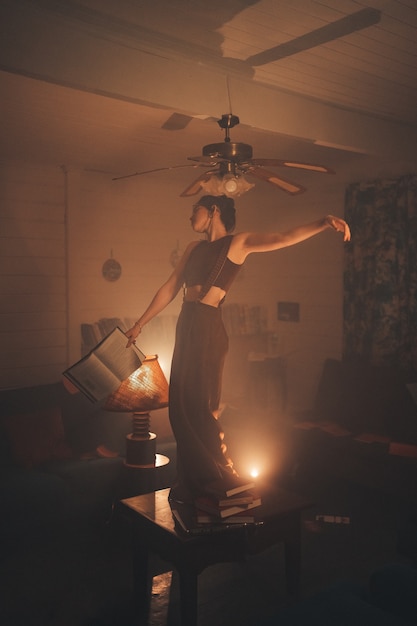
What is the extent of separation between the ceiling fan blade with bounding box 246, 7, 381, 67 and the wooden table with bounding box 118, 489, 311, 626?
219 cm

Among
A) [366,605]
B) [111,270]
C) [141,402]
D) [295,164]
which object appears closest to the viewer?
[366,605]

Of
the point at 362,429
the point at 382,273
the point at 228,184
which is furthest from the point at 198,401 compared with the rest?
the point at 382,273

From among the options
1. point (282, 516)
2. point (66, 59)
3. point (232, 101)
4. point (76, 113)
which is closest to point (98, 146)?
point (76, 113)

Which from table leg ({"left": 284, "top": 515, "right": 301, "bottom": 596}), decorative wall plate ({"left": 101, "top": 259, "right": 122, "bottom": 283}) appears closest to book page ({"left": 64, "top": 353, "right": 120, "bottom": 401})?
table leg ({"left": 284, "top": 515, "right": 301, "bottom": 596})

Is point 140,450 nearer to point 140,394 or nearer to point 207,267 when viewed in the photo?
point 140,394

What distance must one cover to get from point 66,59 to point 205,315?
1341 millimetres

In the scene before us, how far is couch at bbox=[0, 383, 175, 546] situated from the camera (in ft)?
12.3

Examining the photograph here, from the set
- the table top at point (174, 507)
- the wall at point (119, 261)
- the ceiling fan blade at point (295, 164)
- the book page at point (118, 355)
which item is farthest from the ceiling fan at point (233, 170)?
the wall at point (119, 261)

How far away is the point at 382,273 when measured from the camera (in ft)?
17.7

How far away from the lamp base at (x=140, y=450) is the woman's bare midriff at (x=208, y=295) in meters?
0.95

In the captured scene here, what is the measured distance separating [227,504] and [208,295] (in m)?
1.03

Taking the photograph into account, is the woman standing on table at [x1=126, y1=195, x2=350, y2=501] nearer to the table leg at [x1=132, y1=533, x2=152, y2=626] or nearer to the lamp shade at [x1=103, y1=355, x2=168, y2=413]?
the table leg at [x1=132, y1=533, x2=152, y2=626]

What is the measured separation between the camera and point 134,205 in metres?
5.95

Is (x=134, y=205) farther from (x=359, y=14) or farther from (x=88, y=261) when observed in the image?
(x=359, y=14)
